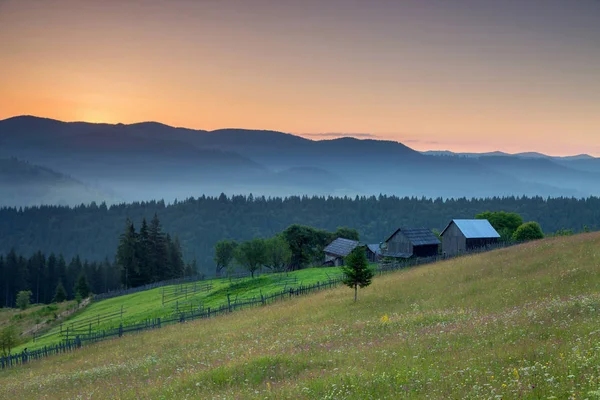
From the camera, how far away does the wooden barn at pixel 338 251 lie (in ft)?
345

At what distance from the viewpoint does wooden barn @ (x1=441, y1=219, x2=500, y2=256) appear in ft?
263

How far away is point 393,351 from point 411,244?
72073mm

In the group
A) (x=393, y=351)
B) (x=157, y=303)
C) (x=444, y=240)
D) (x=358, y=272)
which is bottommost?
(x=157, y=303)

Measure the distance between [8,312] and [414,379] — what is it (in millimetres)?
107335

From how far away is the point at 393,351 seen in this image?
17.8m

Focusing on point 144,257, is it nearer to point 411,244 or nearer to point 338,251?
point 338,251

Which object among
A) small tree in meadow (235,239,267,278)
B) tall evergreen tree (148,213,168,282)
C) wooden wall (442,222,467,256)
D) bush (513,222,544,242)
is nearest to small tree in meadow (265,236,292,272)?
small tree in meadow (235,239,267,278)

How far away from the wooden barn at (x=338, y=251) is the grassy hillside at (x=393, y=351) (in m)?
62.3

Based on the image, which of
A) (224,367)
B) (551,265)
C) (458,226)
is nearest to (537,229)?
(458,226)

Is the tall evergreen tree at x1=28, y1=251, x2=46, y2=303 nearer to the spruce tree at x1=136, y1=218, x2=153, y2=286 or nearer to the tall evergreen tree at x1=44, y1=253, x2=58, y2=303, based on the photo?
the tall evergreen tree at x1=44, y1=253, x2=58, y2=303

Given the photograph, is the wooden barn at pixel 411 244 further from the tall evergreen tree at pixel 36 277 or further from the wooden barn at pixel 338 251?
the tall evergreen tree at pixel 36 277

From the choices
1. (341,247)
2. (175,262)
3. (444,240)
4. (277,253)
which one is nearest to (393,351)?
(444,240)

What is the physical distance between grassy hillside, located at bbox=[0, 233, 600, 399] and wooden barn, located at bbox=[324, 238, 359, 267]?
6233 centimetres

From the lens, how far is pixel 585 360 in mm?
12258
